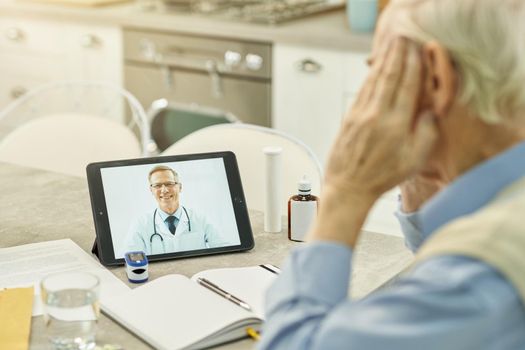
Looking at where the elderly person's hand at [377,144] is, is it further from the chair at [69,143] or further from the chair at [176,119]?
the chair at [176,119]

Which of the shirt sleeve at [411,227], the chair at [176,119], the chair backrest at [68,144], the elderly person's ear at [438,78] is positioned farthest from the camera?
the chair at [176,119]

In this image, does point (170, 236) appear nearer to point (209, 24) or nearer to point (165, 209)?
point (165, 209)

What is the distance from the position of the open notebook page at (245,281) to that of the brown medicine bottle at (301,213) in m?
0.17

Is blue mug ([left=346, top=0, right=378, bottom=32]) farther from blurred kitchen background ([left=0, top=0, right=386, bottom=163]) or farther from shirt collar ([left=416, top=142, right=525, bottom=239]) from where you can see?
shirt collar ([left=416, top=142, right=525, bottom=239])

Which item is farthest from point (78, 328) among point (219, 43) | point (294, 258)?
point (219, 43)

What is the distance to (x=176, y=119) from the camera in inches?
154

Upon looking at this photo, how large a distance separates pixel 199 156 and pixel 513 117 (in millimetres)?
813

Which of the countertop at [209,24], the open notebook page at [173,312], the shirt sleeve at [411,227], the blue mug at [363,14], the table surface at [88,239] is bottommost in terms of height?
the countertop at [209,24]

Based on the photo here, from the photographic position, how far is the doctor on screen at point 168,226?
5.87 feet

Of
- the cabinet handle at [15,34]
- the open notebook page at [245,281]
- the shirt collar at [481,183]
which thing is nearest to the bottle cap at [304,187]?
the open notebook page at [245,281]

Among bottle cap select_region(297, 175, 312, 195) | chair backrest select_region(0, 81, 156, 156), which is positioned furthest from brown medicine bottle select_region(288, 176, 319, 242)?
chair backrest select_region(0, 81, 156, 156)

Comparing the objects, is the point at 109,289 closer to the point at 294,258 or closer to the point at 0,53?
the point at 294,258

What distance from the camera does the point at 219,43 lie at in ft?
11.9

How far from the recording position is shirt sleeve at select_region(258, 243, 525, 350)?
1.07 m
